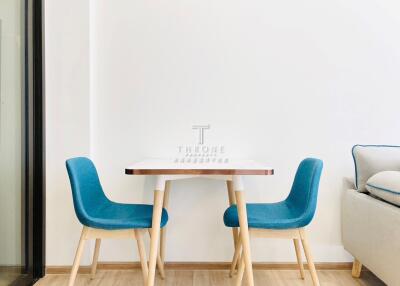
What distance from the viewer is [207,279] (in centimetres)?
212

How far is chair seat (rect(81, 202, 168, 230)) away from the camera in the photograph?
1621mm

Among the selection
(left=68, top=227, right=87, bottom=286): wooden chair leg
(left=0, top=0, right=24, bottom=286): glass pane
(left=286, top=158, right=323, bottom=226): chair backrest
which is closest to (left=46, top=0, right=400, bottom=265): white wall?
(left=286, top=158, right=323, bottom=226): chair backrest

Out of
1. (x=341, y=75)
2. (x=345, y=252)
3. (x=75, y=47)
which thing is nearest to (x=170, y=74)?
(x=75, y=47)

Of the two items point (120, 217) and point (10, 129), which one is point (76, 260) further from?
point (10, 129)

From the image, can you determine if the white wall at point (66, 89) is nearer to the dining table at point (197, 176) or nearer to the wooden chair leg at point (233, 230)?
the dining table at point (197, 176)

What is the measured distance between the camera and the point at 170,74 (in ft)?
7.43

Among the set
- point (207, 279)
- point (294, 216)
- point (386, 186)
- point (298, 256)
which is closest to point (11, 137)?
point (207, 279)

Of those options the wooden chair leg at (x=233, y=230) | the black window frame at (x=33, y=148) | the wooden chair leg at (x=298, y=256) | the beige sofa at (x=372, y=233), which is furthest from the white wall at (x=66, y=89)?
the beige sofa at (x=372, y=233)

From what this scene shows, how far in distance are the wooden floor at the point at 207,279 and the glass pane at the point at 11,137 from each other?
338 mm

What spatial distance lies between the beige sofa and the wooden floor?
0.33ft

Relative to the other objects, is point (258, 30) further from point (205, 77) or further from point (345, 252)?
point (345, 252)

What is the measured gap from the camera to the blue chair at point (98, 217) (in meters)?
1.63

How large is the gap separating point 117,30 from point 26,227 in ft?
4.54

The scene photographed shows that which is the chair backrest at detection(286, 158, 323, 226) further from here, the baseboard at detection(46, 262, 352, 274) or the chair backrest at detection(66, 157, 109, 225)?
the chair backrest at detection(66, 157, 109, 225)
